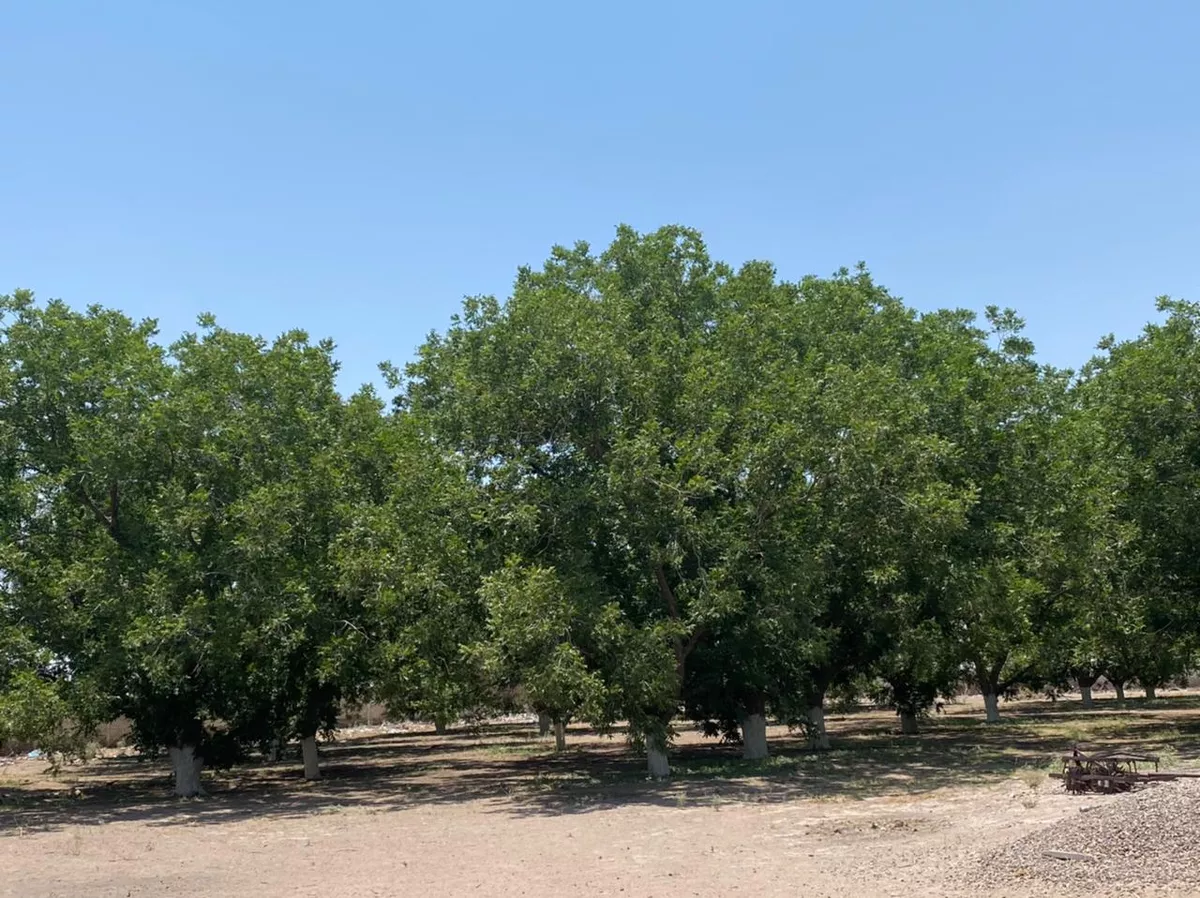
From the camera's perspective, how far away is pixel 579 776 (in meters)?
25.1

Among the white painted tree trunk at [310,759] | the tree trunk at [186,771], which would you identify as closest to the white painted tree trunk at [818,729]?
the white painted tree trunk at [310,759]

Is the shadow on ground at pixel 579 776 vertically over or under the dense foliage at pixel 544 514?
under

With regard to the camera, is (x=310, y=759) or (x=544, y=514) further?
(x=310, y=759)

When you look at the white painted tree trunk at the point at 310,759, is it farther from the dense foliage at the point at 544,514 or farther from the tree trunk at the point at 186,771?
the tree trunk at the point at 186,771

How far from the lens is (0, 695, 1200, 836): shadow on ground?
20125 millimetres

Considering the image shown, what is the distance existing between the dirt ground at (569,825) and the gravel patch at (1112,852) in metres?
0.32

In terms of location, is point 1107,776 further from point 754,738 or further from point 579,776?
point 579,776

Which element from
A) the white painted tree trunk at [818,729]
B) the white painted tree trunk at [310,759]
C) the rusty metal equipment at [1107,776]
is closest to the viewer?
the rusty metal equipment at [1107,776]

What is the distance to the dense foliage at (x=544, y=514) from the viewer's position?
2034 centimetres

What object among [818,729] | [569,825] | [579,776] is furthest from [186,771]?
[818,729]

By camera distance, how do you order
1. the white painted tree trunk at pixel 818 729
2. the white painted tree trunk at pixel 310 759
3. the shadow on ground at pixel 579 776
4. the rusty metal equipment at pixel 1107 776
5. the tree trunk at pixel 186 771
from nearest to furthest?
the rusty metal equipment at pixel 1107 776
the shadow on ground at pixel 579 776
the tree trunk at pixel 186 771
the white painted tree trunk at pixel 818 729
the white painted tree trunk at pixel 310 759

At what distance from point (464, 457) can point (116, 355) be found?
8.45 meters

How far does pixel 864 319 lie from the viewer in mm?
27688

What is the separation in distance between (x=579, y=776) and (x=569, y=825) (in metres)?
8.62
